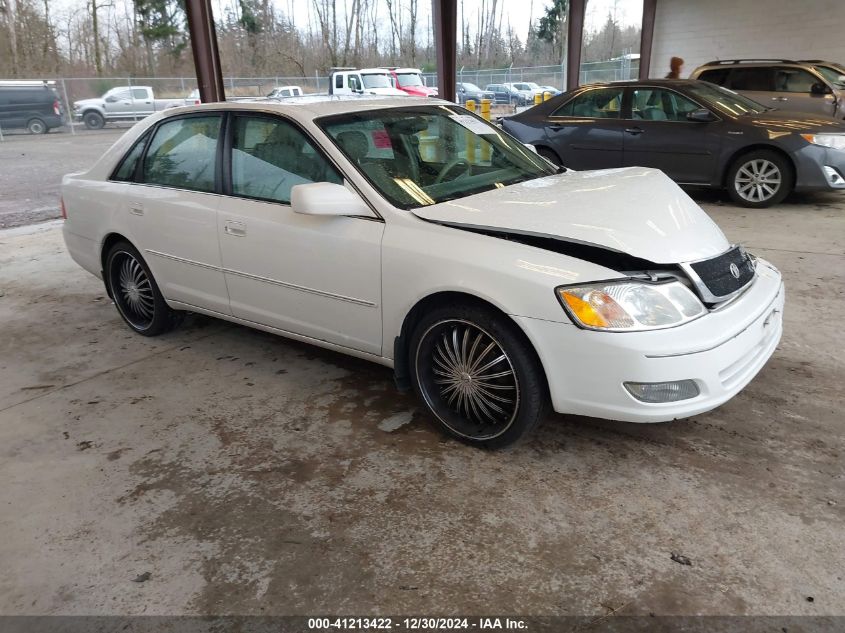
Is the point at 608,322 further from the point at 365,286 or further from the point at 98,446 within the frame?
the point at 98,446

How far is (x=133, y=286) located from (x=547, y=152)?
6.13 metres

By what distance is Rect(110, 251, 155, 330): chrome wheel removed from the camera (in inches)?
169

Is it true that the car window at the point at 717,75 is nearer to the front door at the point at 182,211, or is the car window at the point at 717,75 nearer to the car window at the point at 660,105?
the car window at the point at 660,105

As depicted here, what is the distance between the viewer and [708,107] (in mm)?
7684

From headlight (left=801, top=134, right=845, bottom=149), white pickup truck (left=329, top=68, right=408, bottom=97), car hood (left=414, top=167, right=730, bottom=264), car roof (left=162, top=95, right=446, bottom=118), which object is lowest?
car hood (left=414, top=167, right=730, bottom=264)

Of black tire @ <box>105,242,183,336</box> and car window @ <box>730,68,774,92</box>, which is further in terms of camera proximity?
car window @ <box>730,68,774,92</box>

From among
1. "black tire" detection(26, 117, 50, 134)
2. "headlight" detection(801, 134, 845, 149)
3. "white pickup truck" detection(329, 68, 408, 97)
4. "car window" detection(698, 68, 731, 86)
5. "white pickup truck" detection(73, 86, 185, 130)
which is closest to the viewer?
"headlight" detection(801, 134, 845, 149)

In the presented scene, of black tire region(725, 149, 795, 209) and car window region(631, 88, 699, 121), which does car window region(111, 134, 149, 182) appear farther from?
black tire region(725, 149, 795, 209)

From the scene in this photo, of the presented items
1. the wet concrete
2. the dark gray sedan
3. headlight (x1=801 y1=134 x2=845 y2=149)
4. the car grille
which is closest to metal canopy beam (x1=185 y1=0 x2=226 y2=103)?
the dark gray sedan

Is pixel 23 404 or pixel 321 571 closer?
pixel 321 571

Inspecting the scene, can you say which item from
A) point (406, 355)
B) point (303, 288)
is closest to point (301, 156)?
point (303, 288)

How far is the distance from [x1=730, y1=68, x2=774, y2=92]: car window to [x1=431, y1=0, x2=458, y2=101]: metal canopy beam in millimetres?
5121

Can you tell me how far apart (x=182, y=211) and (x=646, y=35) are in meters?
17.5

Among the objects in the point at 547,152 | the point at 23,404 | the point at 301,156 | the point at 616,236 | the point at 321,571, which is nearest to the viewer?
the point at 321,571
